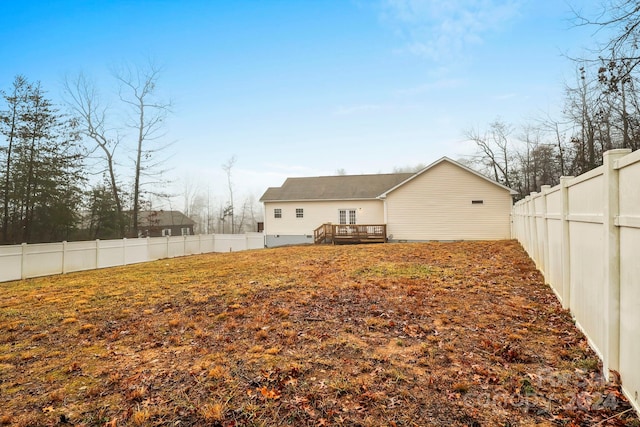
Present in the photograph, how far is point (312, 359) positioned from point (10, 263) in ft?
41.3

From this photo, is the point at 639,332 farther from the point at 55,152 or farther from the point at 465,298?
the point at 55,152

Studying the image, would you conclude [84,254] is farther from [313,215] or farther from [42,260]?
[313,215]

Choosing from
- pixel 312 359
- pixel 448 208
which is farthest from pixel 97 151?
pixel 312 359

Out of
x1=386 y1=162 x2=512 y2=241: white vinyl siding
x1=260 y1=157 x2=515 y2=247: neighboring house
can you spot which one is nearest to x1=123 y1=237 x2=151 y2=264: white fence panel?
x1=260 y1=157 x2=515 y2=247: neighboring house

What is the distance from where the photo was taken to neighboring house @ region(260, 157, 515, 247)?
1869 cm

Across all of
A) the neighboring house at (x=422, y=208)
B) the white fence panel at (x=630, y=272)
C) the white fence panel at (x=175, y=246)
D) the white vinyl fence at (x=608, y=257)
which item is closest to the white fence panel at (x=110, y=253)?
the white fence panel at (x=175, y=246)

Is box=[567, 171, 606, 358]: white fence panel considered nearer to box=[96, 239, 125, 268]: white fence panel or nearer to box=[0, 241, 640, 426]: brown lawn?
box=[0, 241, 640, 426]: brown lawn

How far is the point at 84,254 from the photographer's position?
12.7m

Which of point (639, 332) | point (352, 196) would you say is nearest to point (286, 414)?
point (639, 332)

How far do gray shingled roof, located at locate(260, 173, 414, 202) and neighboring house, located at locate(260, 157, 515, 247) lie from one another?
77mm

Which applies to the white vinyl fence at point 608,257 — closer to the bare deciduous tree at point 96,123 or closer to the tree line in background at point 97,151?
the tree line in background at point 97,151

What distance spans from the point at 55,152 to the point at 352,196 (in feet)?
60.0

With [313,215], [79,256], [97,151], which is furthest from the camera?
[313,215]

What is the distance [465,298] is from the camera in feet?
18.7
